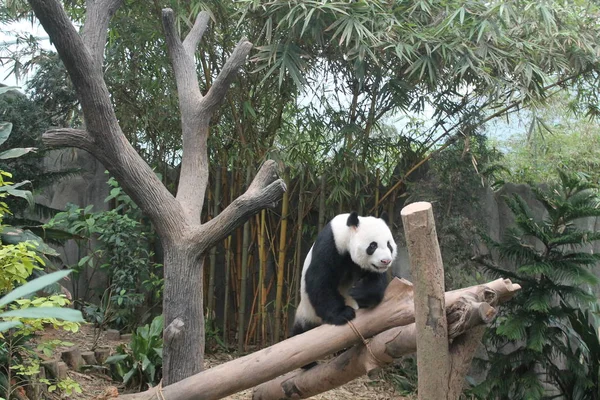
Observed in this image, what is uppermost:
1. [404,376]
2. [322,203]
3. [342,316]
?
[322,203]

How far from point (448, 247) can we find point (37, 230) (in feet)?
10.0

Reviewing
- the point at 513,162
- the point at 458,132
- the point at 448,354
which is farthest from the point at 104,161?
the point at 513,162

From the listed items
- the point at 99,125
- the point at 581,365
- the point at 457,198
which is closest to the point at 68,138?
the point at 99,125

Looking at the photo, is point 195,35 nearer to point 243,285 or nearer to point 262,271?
point 262,271

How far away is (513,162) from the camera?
20.8 feet

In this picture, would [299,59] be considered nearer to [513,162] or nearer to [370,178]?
[370,178]

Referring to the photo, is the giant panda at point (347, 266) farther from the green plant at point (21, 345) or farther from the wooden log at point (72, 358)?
the wooden log at point (72, 358)

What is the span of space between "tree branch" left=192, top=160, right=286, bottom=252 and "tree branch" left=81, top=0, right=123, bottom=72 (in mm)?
1033

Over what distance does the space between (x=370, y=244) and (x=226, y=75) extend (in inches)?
52.8

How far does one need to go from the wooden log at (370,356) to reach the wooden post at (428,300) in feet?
0.27

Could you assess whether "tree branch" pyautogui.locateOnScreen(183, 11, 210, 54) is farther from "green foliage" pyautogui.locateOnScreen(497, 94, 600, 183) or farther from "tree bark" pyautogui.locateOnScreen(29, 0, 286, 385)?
"green foliage" pyautogui.locateOnScreen(497, 94, 600, 183)

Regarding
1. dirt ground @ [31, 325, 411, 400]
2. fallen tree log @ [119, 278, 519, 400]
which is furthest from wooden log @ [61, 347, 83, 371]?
fallen tree log @ [119, 278, 519, 400]

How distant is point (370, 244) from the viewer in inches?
112

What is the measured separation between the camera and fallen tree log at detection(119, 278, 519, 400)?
2621mm
